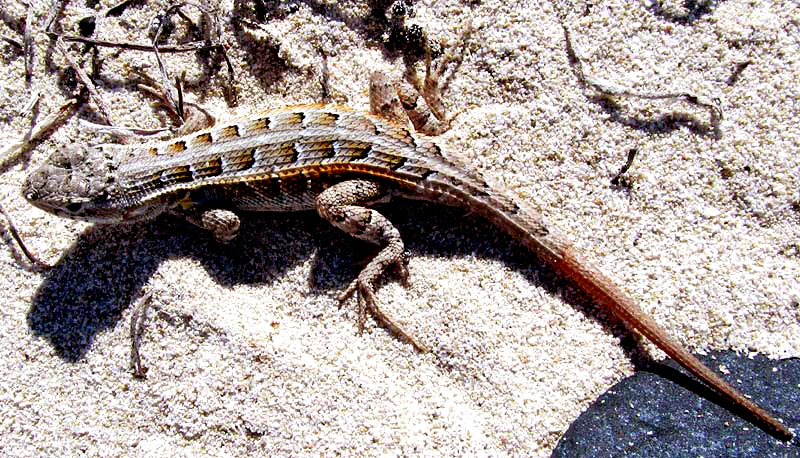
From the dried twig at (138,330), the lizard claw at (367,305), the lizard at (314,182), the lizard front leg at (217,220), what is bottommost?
the dried twig at (138,330)

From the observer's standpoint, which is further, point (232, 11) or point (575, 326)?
point (232, 11)

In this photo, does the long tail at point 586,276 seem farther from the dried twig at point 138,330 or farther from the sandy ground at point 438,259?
the dried twig at point 138,330

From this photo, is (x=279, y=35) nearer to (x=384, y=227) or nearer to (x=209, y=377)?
(x=384, y=227)

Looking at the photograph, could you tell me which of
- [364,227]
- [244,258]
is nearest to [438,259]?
[364,227]

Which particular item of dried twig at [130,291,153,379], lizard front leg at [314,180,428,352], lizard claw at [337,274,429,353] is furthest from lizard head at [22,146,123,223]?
lizard claw at [337,274,429,353]

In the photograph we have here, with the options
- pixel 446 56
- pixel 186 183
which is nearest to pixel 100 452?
pixel 186 183

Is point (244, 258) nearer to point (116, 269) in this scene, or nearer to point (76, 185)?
point (116, 269)

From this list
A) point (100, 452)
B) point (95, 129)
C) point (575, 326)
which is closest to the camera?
point (100, 452)

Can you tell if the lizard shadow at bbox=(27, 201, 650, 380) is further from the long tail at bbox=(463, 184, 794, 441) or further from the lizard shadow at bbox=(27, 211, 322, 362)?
the long tail at bbox=(463, 184, 794, 441)

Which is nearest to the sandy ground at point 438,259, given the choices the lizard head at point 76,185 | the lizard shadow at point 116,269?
the lizard shadow at point 116,269
